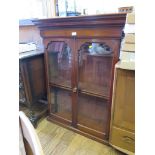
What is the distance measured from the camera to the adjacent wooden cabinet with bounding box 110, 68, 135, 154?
3.92 ft

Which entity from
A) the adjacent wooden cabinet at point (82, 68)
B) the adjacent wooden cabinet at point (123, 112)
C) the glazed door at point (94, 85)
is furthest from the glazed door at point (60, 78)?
the adjacent wooden cabinet at point (123, 112)

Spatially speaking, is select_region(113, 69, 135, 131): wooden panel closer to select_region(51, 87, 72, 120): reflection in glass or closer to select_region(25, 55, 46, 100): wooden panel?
select_region(51, 87, 72, 120): reflection in glass

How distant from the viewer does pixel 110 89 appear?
4.59 feet

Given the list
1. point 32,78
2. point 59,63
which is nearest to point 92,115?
point 59,63

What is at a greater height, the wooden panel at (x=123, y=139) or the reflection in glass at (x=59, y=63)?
→ the reflection in glass at (x=59, y=63)

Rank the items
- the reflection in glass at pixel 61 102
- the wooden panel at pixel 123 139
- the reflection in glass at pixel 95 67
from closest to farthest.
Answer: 1. the wooden panel at pixel 123 139
2. the reflection in glass at pixel 95 67
3. the reflection in glass at pixel 61 102

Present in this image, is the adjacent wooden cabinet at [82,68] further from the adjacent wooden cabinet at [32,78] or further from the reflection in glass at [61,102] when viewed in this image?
the adjacent wooden cabinet at [32,78]

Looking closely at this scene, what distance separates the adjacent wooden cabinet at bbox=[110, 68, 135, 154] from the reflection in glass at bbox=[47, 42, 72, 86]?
596mm

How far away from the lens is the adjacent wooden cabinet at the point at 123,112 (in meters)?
1.19

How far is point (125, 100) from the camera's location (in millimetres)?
1245

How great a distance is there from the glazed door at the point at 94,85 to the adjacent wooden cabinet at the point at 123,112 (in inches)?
6.4
